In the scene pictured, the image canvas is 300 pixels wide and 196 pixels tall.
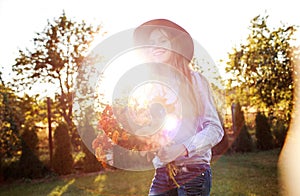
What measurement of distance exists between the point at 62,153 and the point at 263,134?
7.92m

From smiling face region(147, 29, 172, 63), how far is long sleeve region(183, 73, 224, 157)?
0.22 m

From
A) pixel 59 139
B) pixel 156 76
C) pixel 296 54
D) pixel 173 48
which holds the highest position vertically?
pixel 296 54

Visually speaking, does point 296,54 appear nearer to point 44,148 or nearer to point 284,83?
point 284,83

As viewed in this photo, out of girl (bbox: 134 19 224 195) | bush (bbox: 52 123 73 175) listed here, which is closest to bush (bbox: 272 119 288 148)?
bush (bbox: 52 123 73 175)

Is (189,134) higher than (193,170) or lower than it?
higher

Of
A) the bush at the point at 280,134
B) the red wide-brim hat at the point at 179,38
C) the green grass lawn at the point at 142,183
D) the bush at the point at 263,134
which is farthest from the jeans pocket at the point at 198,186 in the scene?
the bush at the point at 280,134

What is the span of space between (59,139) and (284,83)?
23.5 feet

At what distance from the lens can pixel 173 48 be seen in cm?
200

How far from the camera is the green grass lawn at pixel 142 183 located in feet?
24.9

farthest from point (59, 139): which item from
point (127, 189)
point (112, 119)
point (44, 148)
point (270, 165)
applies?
point (112, 119)

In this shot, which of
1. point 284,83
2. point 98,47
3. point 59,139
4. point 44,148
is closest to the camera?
point 284,83

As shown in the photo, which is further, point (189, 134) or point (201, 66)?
point (201, 66)

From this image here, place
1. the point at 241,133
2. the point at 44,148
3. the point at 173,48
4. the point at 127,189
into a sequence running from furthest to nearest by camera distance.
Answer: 1. the point at 241,133
2. the point at 44,148
3. the point at 127,189
4. the point at 173,48

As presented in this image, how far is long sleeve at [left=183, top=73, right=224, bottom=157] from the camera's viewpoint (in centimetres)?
173
